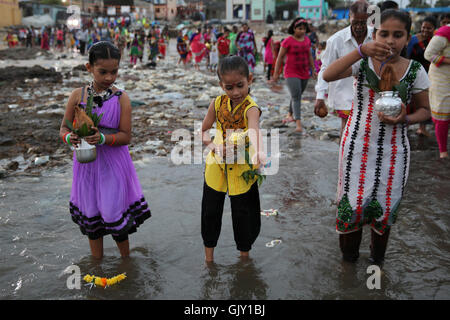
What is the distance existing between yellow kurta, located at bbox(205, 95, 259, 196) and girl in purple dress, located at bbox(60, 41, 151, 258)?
55 cm

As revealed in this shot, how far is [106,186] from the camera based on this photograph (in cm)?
247

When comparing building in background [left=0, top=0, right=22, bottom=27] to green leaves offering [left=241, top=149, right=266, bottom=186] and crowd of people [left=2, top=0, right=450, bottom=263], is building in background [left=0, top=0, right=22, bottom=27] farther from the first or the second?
green leaves offering [left=241, top=149, right=266, bottom=186]

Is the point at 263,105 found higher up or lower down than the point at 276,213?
higher up

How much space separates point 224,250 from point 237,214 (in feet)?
1.89

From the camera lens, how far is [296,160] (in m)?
5.07

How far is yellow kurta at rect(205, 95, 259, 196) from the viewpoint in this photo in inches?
95.6

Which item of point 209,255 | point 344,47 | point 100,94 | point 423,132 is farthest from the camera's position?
point 423,132

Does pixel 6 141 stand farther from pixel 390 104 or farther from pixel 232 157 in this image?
pixel 390 104

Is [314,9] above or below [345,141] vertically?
above

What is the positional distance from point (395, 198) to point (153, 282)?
157cm

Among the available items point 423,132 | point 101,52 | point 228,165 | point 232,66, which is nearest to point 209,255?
point 228,165

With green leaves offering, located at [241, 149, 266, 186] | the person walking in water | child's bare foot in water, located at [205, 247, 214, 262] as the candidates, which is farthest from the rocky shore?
green leaves offering, located at [241, 149, 266, 186]
